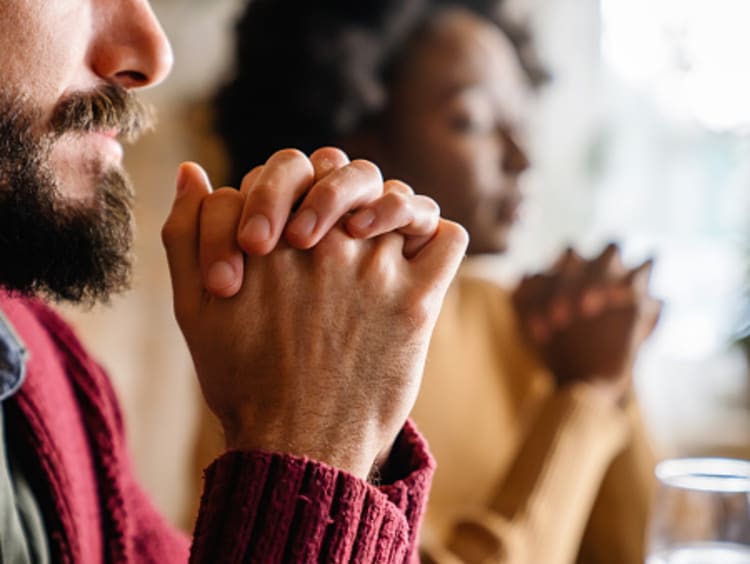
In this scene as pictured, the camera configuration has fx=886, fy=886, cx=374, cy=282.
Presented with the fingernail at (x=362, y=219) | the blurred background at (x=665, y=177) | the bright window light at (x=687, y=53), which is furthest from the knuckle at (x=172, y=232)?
the bright window light at (x=687, y=53)

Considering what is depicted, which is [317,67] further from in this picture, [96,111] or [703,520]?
[703,520]

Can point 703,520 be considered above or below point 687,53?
below

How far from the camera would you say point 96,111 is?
23.5 inches

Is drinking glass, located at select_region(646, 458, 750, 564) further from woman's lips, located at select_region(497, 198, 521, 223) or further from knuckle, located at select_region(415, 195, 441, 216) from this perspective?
woman's lips, located at select_region(497, 198, 521, 223)

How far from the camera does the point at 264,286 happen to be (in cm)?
52

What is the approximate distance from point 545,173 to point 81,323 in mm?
927

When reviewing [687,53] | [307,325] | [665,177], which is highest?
[687,53]

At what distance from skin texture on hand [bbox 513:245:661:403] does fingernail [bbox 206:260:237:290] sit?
86 centimetres

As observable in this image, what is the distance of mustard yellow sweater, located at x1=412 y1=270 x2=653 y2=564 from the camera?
106 cm

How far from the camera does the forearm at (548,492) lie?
3.36 feet

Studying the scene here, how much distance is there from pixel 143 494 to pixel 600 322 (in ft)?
2.47

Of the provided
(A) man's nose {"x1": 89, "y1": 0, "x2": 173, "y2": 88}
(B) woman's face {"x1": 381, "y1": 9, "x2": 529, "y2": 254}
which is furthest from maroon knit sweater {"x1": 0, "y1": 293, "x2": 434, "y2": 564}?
(B) woman's face {"x1": 381, "y1": 9, "x2": 529, "y2": 254}

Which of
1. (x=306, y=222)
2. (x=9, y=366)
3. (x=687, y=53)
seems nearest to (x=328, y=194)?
(x=306, y=222)

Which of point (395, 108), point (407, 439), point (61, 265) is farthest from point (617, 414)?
point (61, 265)
